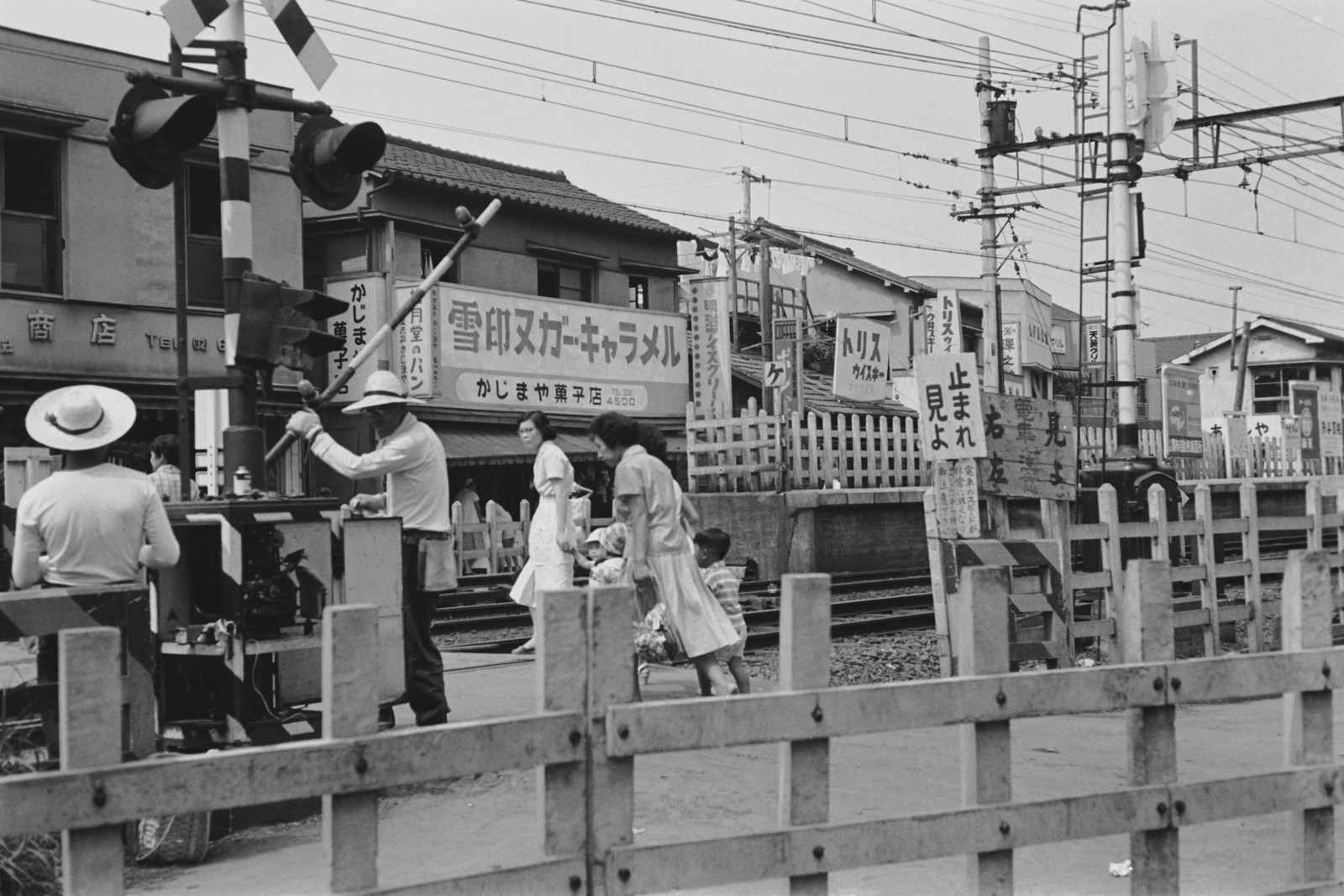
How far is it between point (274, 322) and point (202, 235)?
1519 cm

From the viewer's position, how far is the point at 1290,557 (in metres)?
4.55

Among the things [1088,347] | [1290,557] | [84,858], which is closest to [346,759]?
[84,858]

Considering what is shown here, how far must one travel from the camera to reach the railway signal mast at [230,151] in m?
6.75

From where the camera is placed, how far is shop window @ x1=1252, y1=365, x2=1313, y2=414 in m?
46.8

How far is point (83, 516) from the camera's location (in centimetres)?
536

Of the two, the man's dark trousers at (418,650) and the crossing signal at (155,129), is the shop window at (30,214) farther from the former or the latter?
the man's dark trousers at (418,650)

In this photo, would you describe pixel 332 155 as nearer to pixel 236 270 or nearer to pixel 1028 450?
pixel 236 270

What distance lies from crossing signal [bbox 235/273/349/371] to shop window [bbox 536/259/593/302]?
19.4 metres

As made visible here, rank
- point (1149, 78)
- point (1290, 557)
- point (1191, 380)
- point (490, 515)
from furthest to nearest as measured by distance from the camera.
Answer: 1. point (1191, 380)
2. point (490, 515)
3. point (1149, 78)
4. point (1290, 557)

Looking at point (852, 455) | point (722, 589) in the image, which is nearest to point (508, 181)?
point (852, 455)

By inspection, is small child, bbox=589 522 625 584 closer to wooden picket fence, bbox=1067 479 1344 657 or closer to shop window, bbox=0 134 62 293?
wooden picket fence, bbox=1067 479 1344 657

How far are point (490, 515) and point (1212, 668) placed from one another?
A: 17576mm

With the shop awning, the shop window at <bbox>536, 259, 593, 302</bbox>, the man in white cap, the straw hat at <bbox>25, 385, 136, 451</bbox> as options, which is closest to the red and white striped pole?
the man in white cap

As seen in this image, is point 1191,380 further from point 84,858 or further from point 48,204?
point 84,858
